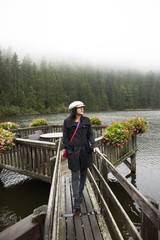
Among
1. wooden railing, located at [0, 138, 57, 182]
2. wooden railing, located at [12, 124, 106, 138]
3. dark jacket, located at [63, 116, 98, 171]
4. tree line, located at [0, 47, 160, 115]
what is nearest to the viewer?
dark jacket, located at [63, 116, 98, 171]

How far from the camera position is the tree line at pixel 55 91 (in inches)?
2234

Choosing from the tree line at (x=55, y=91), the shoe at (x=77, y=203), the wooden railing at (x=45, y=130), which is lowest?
the shoe at (x=77, y=203)

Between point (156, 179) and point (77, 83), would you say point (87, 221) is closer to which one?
point (156, 179)

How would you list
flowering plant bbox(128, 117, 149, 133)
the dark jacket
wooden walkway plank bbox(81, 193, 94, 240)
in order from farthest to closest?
flowering plant bbox(128, 117, 149, 133), the dark jacket, wooden walkway plank bbox(81, 193, 94, 240)

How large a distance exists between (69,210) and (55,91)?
76.4 meters

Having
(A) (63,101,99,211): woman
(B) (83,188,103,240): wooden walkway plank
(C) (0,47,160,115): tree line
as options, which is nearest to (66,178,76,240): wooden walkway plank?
(B) (83,188,103,240): wooden walkway plank

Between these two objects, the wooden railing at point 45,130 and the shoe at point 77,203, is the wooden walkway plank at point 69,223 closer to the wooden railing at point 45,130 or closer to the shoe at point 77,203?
the shoe at point 77,203

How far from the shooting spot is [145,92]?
10469cm

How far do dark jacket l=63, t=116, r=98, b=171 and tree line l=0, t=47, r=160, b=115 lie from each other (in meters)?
52.1

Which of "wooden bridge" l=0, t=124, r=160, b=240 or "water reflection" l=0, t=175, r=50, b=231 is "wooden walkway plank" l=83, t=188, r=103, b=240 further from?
"water reflection" l=0, t=175, r=50, b=231

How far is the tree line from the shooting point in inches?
2234

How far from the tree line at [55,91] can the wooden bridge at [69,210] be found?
49.0 metres

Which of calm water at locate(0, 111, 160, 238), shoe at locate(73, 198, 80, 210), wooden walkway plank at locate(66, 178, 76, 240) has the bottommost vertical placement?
calm water at locate(0, 111, 160, 238)

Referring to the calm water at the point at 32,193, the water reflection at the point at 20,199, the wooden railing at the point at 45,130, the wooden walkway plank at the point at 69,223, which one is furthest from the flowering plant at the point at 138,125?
the wooden walkway plank at the point at 69,223
